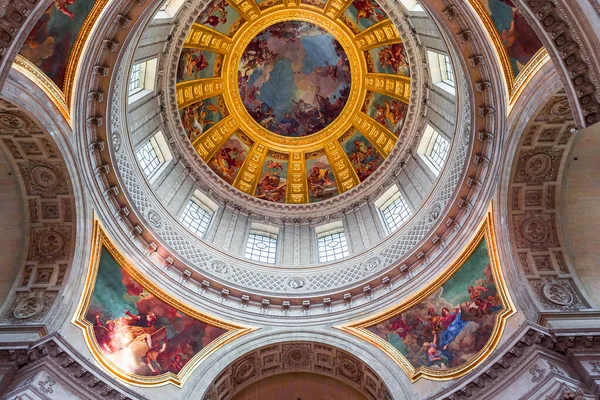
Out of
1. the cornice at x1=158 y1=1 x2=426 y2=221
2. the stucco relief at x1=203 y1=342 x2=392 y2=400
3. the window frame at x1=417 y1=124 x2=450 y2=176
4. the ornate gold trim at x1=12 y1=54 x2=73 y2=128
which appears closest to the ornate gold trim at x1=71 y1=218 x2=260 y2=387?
the stucco relief at x1=203 y1=342 x2=392 y2=400

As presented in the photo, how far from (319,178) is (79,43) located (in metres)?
17.3

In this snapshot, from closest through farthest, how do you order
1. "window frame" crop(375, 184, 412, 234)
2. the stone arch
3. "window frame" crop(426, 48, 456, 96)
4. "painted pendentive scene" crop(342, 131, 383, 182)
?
the stone arch, "window frame" crop(426, 48, 456, 96), "window frame" crop(375, 184, 412, 234), "painted pendentive scene" crop(342, 131, 383, 182)

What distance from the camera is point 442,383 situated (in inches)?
597

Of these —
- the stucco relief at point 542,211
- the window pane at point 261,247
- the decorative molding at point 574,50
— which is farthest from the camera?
the window pane at point 261,247

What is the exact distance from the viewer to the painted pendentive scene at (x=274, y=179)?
2833 cm

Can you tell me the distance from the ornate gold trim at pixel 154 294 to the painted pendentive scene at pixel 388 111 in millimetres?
14281

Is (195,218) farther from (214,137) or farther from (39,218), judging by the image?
(39,218)

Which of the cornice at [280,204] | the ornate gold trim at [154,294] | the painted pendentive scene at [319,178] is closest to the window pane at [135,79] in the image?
the cornice at [280,204]

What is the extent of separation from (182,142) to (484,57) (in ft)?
51.5

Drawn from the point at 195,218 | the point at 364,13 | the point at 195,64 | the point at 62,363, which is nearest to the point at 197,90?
the point at 195,64

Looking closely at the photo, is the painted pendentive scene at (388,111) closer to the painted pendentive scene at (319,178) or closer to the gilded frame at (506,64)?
the painted pendentive scene at (319,178)

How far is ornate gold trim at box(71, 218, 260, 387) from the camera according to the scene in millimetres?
14977

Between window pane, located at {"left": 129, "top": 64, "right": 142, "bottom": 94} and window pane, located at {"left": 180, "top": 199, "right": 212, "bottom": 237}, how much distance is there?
230 inches

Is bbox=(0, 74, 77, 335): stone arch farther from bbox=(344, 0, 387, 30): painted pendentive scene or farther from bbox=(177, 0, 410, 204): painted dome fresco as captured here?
bbox=(344, 0, 387, 30): painted pendentive scene
